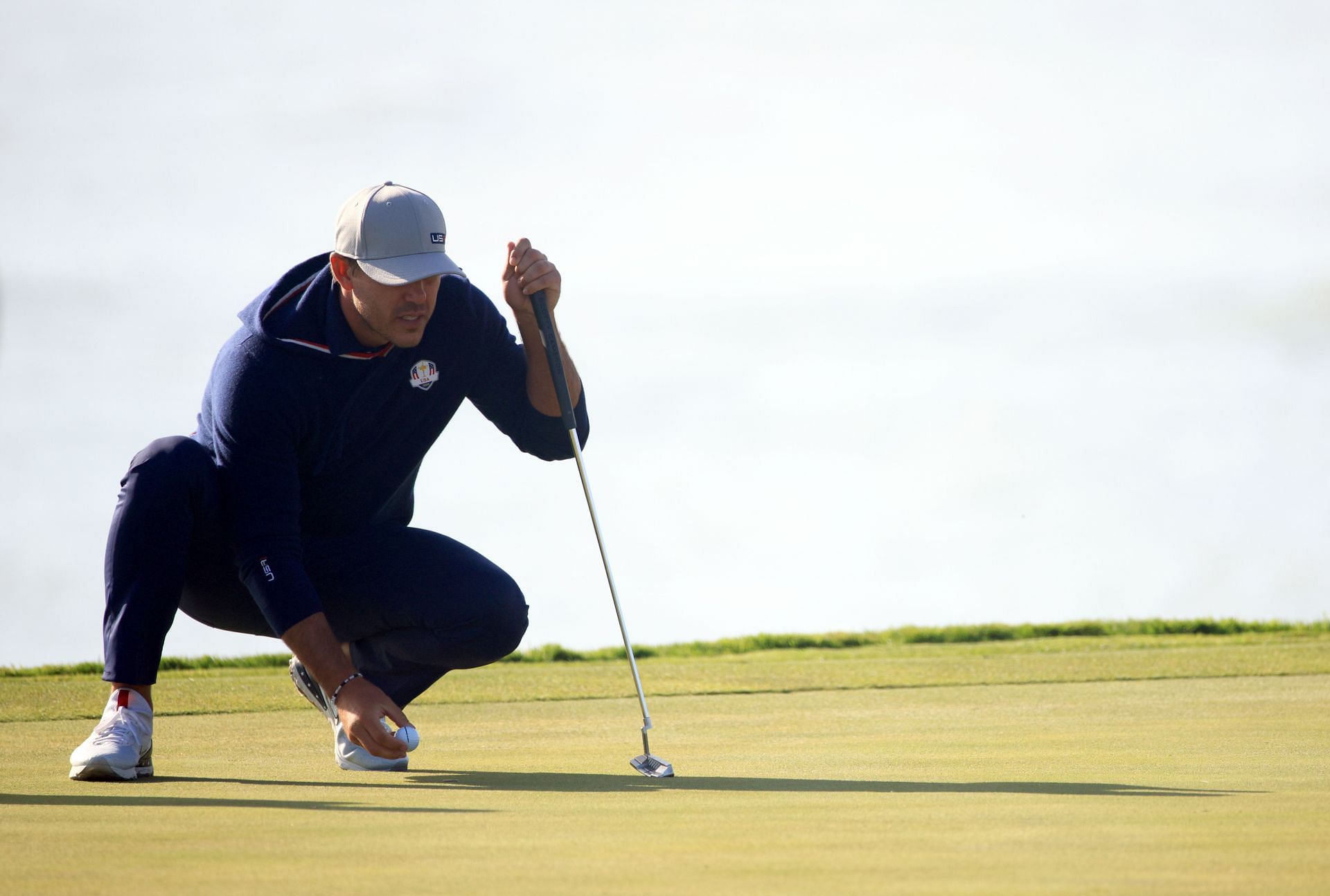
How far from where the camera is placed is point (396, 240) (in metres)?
3.67

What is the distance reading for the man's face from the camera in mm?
3707

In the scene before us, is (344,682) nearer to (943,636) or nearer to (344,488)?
(344,488)

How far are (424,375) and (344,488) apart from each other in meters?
0.37

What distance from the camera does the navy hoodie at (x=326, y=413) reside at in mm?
3596

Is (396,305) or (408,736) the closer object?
(408,736)

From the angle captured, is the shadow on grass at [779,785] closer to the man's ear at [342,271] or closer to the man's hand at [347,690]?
the man's hand at [347,690]

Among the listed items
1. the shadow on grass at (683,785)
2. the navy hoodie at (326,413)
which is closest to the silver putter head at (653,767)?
the shadow on grass at (683,785)

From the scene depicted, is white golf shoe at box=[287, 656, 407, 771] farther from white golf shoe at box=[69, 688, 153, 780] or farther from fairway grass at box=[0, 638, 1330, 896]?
white golf shoe at box=[69, 688, 153, 780]

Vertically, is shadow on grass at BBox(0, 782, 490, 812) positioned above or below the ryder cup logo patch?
below

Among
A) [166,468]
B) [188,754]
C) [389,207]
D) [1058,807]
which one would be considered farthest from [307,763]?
[1058,807]

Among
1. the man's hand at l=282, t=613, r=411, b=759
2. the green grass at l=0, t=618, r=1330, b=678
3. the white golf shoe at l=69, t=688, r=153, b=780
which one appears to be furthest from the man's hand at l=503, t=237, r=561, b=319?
the green grass at l=0, t=618, r=1330, b=678

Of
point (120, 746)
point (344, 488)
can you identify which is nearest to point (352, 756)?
point (120, 746)

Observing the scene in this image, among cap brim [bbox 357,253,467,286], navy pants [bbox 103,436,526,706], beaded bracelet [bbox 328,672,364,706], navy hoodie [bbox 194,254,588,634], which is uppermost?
cap brim [bbox 357,253,467,286]

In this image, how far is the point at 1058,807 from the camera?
2.73m
